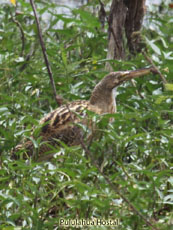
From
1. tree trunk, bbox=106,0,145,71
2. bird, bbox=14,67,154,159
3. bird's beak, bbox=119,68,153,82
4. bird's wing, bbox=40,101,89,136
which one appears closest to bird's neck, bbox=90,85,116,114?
bird, bbox=14,67,154,159

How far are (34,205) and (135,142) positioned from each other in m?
0.96

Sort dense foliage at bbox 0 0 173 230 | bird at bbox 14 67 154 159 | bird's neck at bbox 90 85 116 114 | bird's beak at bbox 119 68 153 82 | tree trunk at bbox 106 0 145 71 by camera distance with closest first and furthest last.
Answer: dense foliage at bbox 0 0 173 230 → tree trunk at bbox 106 0 145 71 → bird's beak at bbox 119 68 153 82 → bird at bbox 14 67 154 159 → bird's neck at bbox 90 85 116 114

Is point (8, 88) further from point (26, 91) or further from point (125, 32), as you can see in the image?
point (125, 32)

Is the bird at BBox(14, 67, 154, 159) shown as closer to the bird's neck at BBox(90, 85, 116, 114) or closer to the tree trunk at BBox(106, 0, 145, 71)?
the bird's neck at BBox(90, 85, 116, 114)

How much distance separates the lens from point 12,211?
10.2 feet

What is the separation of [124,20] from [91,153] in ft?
3.62

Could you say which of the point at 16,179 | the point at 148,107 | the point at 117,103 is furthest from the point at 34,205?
the point at 117,103

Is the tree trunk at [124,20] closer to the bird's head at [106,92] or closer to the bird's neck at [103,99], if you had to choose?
the bird's head at [106,92]

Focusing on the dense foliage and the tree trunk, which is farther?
the tree trunk

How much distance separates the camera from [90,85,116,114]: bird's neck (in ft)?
15.8

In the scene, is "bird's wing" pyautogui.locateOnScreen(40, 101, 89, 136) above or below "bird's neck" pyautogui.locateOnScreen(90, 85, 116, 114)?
below

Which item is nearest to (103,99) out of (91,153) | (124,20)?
(124,20)

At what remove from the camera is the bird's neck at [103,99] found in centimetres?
482

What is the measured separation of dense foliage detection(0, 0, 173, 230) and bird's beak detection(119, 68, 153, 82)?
5 cm
